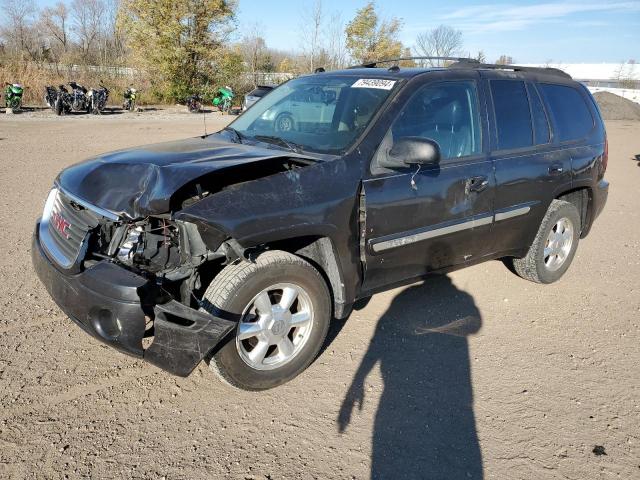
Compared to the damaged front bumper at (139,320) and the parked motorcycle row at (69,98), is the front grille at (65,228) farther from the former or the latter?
the parked motorcycle row at (69,98)

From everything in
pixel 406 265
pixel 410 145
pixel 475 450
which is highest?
pixel 410 145

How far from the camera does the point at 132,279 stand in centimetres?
279

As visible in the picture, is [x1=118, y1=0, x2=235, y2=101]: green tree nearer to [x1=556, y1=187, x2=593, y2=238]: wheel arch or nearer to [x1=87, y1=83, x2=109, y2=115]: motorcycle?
[x1=87, y1=83, x2=109, y2=115]: motorcycle

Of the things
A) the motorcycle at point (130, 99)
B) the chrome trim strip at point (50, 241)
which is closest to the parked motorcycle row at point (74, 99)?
the motorcycle at point (130, 99)

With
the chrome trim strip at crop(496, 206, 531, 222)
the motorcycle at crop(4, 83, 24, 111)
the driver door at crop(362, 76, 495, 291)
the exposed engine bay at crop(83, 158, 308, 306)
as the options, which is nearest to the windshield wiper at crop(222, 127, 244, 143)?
A: the exposed engine bay at crop(83, 158, 308, 306)

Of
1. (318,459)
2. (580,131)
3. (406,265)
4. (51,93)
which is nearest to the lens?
(318,459)

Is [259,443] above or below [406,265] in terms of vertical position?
below

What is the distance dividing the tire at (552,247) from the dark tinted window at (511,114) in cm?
86

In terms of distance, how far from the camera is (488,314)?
14.9 ft

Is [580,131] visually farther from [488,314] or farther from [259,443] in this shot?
[259,443]

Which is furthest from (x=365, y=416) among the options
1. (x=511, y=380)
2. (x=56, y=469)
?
(x=56, y=469)

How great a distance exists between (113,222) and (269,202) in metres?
0.95

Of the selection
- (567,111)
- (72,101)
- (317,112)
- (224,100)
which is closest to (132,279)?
(317,112)

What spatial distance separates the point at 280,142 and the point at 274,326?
1388 mm
